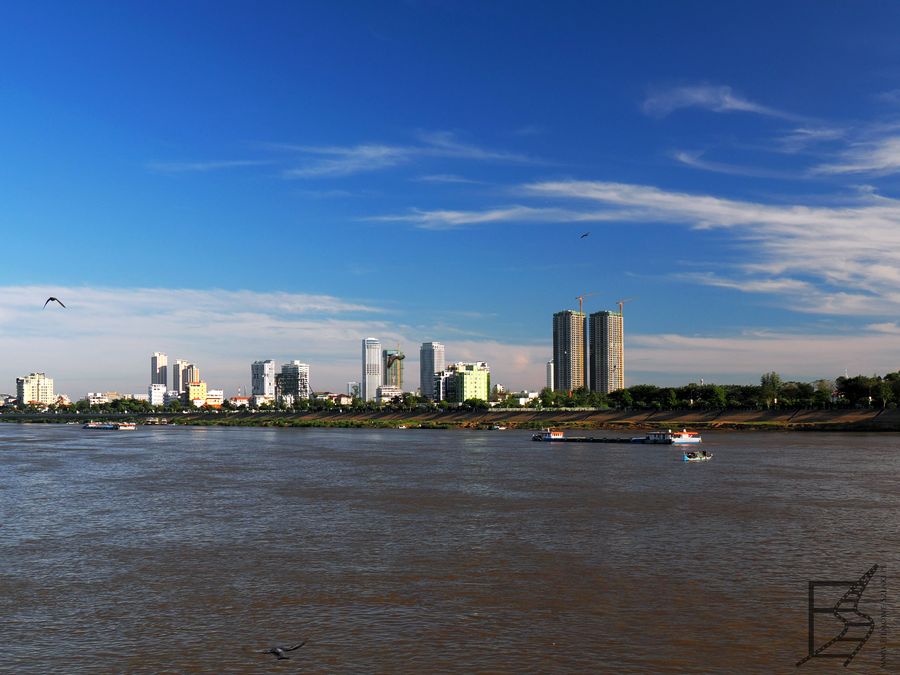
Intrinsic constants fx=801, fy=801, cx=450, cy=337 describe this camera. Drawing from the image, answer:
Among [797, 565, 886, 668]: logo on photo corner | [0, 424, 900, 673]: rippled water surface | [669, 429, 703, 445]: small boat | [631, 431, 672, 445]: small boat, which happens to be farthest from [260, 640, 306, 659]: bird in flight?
[669, 429, 703, 445]: small boat

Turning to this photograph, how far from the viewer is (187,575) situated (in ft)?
92.4

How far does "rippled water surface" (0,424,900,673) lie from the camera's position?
19984 mm

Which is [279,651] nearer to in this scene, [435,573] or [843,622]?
[435,573]

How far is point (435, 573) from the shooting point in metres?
28.3

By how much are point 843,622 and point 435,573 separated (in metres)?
12.9

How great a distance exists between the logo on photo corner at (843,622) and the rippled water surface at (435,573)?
0.99ft

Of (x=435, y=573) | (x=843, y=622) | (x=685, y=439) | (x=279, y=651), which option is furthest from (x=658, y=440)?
(x=279, y=651)

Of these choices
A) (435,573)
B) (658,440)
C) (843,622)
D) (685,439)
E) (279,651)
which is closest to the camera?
(279,651)

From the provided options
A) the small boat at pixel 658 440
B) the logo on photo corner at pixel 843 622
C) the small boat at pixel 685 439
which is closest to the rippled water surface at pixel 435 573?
the logo on photo corner at pixel 843 622

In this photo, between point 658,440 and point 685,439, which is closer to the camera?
point 685,439

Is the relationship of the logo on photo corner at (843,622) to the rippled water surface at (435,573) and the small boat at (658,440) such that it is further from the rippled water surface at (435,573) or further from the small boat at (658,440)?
the small boat at (658,440)

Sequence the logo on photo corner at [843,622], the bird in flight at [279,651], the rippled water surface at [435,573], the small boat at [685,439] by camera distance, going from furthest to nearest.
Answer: the small boat at [685,439], the rippled water surface at [435,573], the logo on photo corner at [843,622], the bird in flight at [279,651]

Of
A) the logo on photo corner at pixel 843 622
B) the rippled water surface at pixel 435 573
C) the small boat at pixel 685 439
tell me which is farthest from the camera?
the small boat at pixel 685 439

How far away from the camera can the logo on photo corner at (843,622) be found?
19.9 metres
